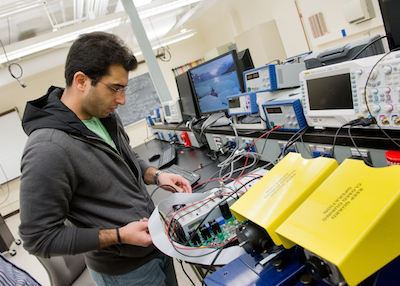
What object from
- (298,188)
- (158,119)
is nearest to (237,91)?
(298,188)

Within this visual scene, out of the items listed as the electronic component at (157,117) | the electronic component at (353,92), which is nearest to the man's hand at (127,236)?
the electronic component at (353,92)

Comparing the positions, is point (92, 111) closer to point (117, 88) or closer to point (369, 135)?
point (117, 88)

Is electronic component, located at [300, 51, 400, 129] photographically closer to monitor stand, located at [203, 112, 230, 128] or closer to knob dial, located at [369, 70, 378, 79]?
knob dial, located at [369, 70, 378, 79]

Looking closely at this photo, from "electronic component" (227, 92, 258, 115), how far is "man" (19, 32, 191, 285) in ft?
2.39

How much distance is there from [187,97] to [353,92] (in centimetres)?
173

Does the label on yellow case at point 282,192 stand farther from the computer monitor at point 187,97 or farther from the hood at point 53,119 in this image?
the computer monitor at point 187,97

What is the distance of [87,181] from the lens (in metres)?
0.85

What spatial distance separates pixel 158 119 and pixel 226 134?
7.01 ft

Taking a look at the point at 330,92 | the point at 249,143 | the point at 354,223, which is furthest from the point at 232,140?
the point at 354,223

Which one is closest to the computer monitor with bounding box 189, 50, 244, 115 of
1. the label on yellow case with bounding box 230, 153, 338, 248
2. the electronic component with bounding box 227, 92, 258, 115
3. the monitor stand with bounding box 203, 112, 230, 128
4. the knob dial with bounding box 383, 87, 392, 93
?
the monitor stand with bounding box 203, 112, 230, 128

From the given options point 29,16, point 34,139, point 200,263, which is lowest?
point 200,263

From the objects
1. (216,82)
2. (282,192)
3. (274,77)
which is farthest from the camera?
(216,82)

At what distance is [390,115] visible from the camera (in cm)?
86

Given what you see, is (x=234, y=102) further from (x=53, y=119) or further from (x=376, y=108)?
(x=53, y=119)
